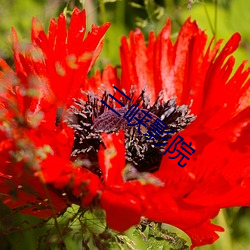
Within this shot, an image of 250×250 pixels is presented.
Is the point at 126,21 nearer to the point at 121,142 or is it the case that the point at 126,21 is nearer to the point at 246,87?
the point at 246,87

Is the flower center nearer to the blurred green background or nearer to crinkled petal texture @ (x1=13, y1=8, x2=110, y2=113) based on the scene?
crinkled petal texture @ (x1=13, y1=8, x2=110, y2=113)

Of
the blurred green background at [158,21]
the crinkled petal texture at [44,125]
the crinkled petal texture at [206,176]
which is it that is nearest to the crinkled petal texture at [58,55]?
the crinkled petal texture at [44,125]

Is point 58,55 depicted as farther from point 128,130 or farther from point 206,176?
point 206,176

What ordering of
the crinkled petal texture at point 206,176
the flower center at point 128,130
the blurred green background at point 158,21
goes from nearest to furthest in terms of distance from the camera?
the crinkled petal texture at point 206,176
the flower center at point 128,130
the blurred green background at point 158,21

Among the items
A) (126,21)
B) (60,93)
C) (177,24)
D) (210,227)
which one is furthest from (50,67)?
(126,21)

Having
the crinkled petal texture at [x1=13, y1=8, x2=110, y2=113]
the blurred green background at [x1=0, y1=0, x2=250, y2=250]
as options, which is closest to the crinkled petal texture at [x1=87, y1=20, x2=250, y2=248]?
the crinkled petal texture at [x1=13, y1=8, x2=110, y2=113]

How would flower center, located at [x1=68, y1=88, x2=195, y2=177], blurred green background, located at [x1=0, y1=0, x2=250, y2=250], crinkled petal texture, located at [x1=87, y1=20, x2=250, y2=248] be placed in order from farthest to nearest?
blurred green background, located at [x1=0, y1=0, x2=250, y2=250]
flower center, located at [x1=68, y1=88, x2=195, y2=177]
crinkled petal texture, located at [x1=87, y1=20, x2=250, y2=248]

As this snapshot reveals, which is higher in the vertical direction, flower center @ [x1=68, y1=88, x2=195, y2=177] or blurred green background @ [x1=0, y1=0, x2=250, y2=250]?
blurred green background @ [x1=0, y1=0, x2=250, y2=250]

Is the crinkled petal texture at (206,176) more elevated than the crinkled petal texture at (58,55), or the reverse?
the crinkled petal texture at (58,55)

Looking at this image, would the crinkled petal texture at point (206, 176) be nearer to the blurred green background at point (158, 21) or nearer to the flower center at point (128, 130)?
the flower center at point (128, 130)

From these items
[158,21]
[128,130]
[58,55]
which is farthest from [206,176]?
[158,21]

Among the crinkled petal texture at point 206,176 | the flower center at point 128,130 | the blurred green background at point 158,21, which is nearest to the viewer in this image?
the crinkled petal texture at point 206,176
